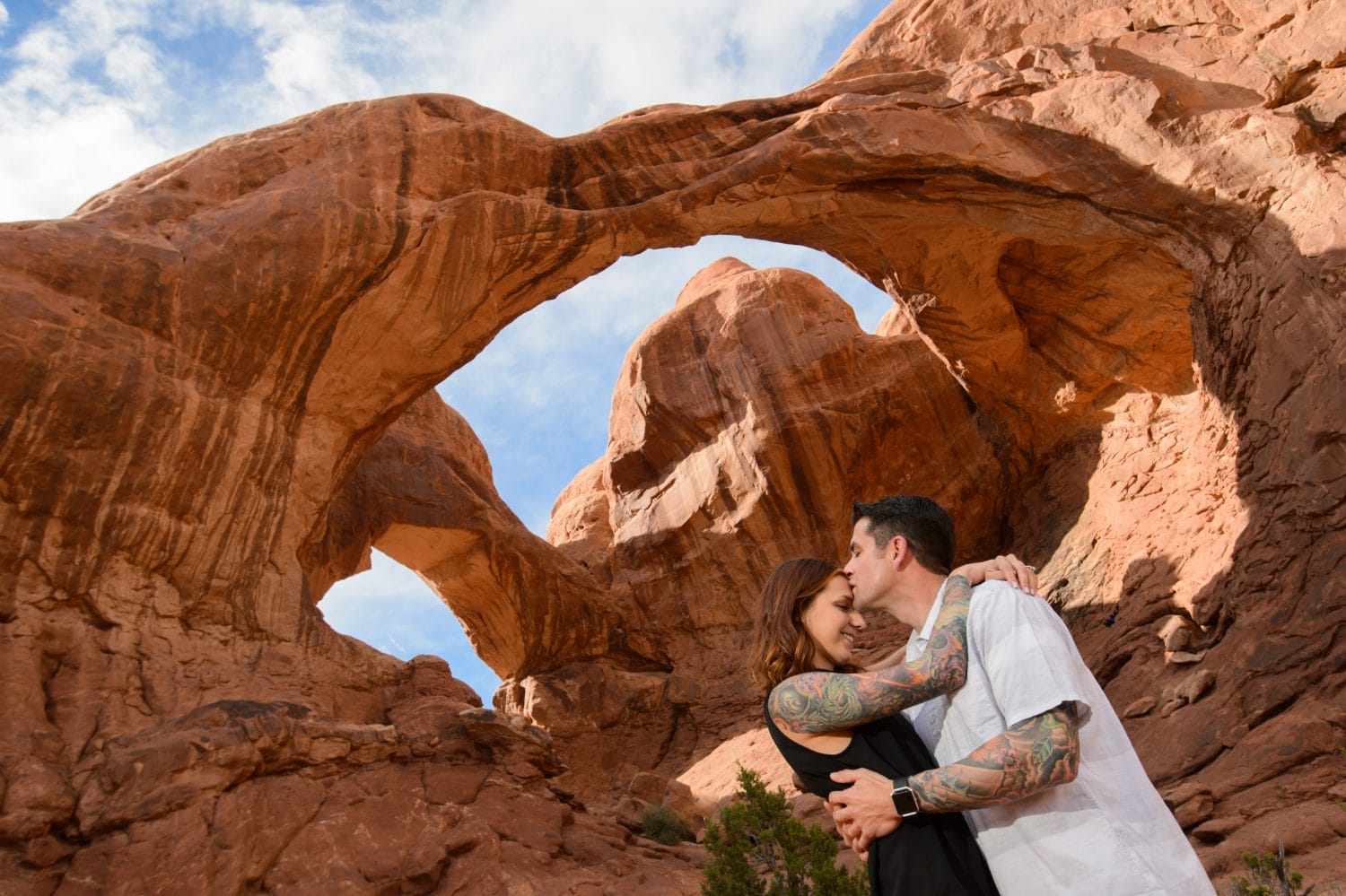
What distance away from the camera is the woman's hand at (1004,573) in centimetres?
293

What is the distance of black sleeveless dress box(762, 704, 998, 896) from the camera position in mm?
2631

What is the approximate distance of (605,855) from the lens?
35.1ft

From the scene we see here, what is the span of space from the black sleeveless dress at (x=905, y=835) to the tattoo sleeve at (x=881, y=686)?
0.32 ft

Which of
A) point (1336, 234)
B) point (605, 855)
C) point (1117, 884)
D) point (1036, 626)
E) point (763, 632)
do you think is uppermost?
point (1336, 234)

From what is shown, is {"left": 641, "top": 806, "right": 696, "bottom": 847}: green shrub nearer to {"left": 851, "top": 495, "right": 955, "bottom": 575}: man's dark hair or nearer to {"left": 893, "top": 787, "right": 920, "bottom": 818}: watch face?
{"left": 851, "top": 495, "right": 955, "bottom": 575}: man's dark hair

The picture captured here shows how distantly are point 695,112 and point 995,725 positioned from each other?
532 inches

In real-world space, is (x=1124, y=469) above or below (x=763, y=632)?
above

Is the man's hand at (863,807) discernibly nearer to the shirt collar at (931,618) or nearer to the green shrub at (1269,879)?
the shirt collar at (931,618)

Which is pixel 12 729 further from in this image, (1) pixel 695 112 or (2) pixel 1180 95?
(2) pixel 1180 95

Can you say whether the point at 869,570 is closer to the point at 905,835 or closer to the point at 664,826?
the point at 905,835

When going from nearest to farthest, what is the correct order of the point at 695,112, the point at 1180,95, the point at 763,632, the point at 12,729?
the point at 763,632
the point at 12,729
the point at 1180,95
the point at 695,112

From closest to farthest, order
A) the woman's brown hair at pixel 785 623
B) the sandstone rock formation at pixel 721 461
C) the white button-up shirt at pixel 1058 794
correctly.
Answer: the white button-up shirt at pixel 1058 794, the woman's brown hair at pixel 785 623, the sandstone rock formation at pixel 721 461

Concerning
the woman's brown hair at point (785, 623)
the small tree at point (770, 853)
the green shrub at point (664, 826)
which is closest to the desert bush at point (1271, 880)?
the small tree at point (770, 853)

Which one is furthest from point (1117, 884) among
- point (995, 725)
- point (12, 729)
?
point (12, 729)
